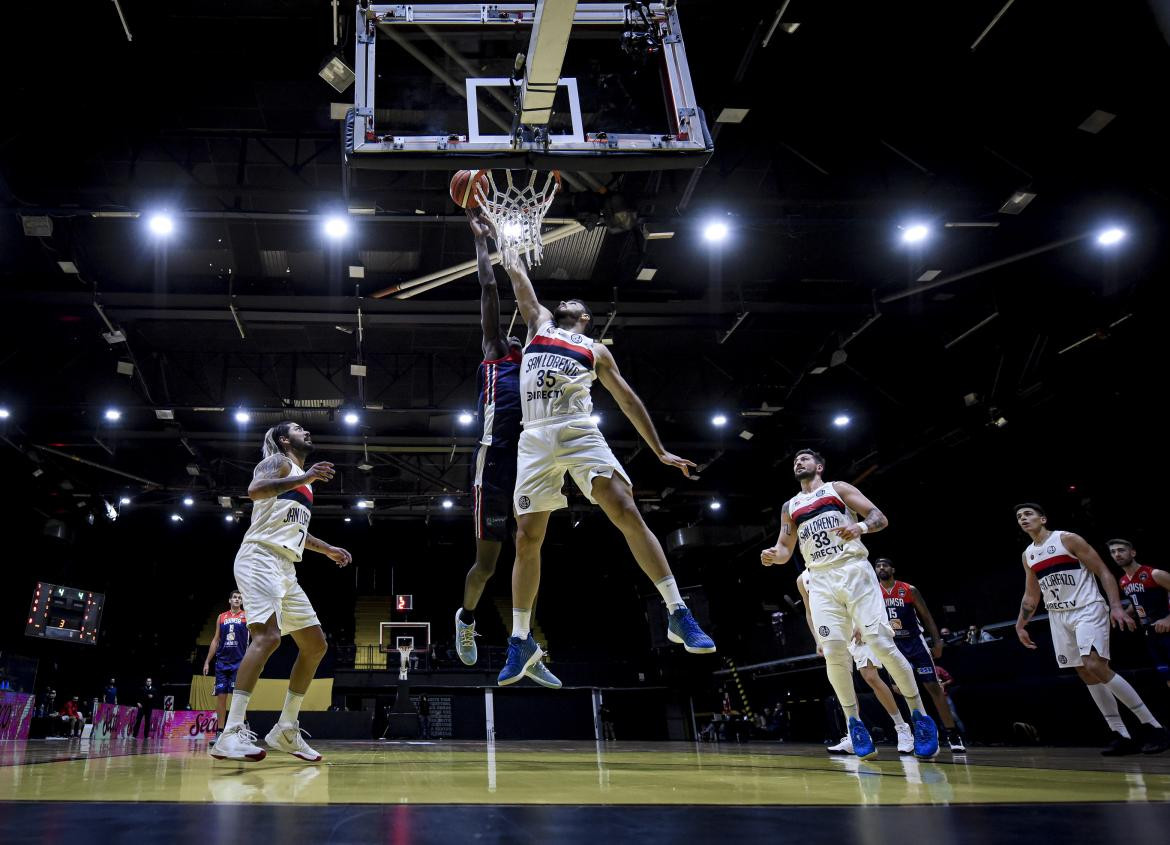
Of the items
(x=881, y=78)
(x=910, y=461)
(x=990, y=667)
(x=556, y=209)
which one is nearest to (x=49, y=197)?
(x=556, y=209)

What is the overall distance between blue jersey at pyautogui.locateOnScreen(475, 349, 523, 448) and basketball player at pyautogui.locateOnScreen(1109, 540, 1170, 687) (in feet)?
20.2

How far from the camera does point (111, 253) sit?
11555mm

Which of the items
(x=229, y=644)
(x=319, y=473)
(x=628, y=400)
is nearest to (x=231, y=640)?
(x=229, y=644)

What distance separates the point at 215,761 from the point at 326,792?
2.70 meters

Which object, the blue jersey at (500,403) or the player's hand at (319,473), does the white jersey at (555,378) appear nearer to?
the blue jersey at (500,403)

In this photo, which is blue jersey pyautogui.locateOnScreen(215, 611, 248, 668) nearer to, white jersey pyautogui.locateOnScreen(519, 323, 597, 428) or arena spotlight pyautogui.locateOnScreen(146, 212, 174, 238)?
arena spotlight pyautogui.locateOnScreen(146, 212, 174, 238)

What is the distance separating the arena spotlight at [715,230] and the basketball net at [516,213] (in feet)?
12.6

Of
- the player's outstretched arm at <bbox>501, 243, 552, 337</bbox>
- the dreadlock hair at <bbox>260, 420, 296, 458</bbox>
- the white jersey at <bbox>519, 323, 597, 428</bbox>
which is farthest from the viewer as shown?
the dreadlock hair at <bbox>260, 420, 296, 458</bbox>

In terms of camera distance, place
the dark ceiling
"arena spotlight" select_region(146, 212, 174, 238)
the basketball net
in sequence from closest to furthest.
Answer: the basketball net, the dark ceiling, "arena spotlight" select_region(146, 212, 174, 238)

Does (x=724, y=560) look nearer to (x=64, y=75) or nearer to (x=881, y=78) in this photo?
(x=881, y=78)

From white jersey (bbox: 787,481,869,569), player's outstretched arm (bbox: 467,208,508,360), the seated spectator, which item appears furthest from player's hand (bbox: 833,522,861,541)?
the seated spectator

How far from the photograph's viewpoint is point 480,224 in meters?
5.21

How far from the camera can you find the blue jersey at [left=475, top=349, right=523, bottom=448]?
4789 mm

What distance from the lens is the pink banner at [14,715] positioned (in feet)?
45.7
